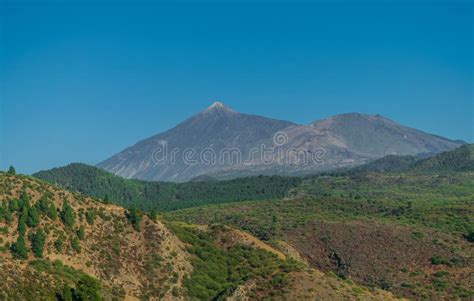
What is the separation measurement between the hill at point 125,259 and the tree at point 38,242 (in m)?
0.12

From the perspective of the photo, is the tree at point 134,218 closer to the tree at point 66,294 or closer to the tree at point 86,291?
the tree at point 86,291

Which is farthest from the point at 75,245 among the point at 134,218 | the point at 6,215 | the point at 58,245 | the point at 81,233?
the point at 134,218

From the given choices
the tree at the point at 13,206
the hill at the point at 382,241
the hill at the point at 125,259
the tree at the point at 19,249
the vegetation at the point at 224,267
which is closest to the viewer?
the hill at the point at 125,259

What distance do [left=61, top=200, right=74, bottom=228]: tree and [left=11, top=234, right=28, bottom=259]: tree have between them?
28.3 ft

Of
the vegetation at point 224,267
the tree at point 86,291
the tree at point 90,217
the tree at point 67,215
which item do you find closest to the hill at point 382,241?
the vegetation at point 224,267

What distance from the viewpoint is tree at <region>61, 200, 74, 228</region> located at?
9125 cm

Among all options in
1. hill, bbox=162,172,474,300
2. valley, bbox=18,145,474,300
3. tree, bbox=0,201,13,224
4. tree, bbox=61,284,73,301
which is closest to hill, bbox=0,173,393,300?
tree, bbox=0,201,13,224

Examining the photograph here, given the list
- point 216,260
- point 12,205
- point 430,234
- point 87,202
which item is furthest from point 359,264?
point 12,205

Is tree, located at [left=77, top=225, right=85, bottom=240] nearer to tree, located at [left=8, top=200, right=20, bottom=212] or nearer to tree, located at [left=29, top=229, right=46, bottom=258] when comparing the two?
tree, located at [left=29, top=229, right=46, bottom=258]

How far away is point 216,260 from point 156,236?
940 cm

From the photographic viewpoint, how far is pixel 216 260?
100m

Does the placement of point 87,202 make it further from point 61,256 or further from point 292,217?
point 292,217

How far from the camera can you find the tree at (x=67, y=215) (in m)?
91.2

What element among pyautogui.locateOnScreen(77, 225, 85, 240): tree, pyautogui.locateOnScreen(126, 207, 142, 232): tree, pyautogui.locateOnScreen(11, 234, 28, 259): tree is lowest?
pyautogui.locateOnScreen(11, 234, 28, 259): tree
